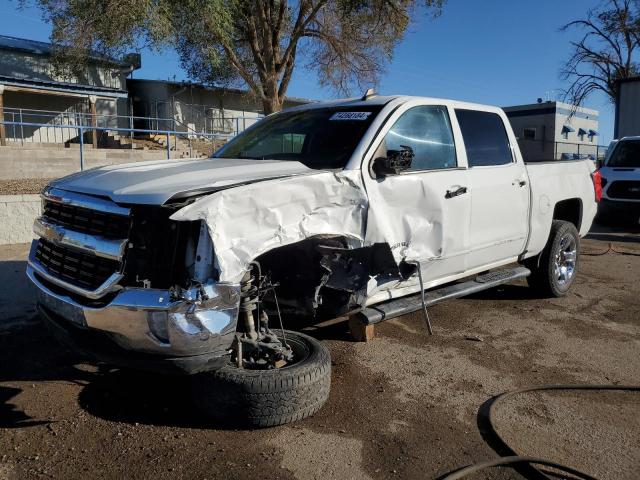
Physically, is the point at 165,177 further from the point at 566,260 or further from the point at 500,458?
the point at 566,260

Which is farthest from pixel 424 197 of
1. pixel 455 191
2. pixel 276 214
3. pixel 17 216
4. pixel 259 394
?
pixel 17 216

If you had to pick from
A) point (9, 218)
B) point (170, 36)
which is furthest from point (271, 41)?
point (9, 218)

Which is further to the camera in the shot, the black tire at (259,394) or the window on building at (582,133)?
the window on building at (582,133)

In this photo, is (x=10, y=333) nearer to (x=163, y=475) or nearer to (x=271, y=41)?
(x=163, y=475)

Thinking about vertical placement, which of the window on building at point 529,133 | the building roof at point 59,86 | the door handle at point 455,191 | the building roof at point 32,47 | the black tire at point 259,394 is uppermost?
the building roof at point 32,47

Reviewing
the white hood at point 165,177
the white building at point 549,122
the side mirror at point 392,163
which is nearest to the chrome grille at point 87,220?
the white hood at point 165,177

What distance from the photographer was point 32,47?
24047 millimetres

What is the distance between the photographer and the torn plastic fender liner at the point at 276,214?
296 centimetres

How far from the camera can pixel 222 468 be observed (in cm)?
299

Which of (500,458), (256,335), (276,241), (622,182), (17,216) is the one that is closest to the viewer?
(500,458)

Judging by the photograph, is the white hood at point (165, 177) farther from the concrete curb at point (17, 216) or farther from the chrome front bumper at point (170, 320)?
the concrete curb at point (17, 216)

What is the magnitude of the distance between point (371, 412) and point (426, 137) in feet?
7.51

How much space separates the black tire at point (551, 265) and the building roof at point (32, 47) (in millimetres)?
19777

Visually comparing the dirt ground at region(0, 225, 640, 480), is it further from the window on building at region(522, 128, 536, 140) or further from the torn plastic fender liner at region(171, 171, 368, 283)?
the window on building at region(522, 128, 536, 140)
